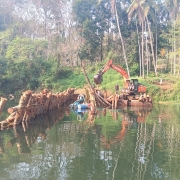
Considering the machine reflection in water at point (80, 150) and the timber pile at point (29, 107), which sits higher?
the timber pile at point (29, 107)

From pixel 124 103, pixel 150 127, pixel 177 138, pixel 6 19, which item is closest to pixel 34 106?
pixel 150 127

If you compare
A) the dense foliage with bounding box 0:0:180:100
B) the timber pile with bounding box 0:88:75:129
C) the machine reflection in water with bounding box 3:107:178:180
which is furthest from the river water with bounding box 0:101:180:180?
the dense foliage with bounding box 0:0:180:100

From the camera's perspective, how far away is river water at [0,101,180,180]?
357 inches

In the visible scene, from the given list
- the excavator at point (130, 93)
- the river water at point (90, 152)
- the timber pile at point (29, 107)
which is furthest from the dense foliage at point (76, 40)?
the river water at point (90, 152)

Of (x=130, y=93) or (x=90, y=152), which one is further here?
(x=130, y=93)

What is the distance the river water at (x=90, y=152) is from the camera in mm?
9070

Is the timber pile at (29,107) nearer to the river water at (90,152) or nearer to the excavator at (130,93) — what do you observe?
the river water at (90,152)

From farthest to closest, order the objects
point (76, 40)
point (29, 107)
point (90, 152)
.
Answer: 1. point (76, 40)
2. point (29, 107)
3. point (90, 152)

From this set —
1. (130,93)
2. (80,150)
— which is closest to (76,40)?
(130,93)

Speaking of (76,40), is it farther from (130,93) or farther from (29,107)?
(29,107)

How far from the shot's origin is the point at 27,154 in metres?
11.2

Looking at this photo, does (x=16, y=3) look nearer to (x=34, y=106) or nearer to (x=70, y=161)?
(x=34, y=106)

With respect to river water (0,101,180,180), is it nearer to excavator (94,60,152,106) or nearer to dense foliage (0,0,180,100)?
excavator (94,60,152,106)

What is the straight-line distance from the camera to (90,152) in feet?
37.9
